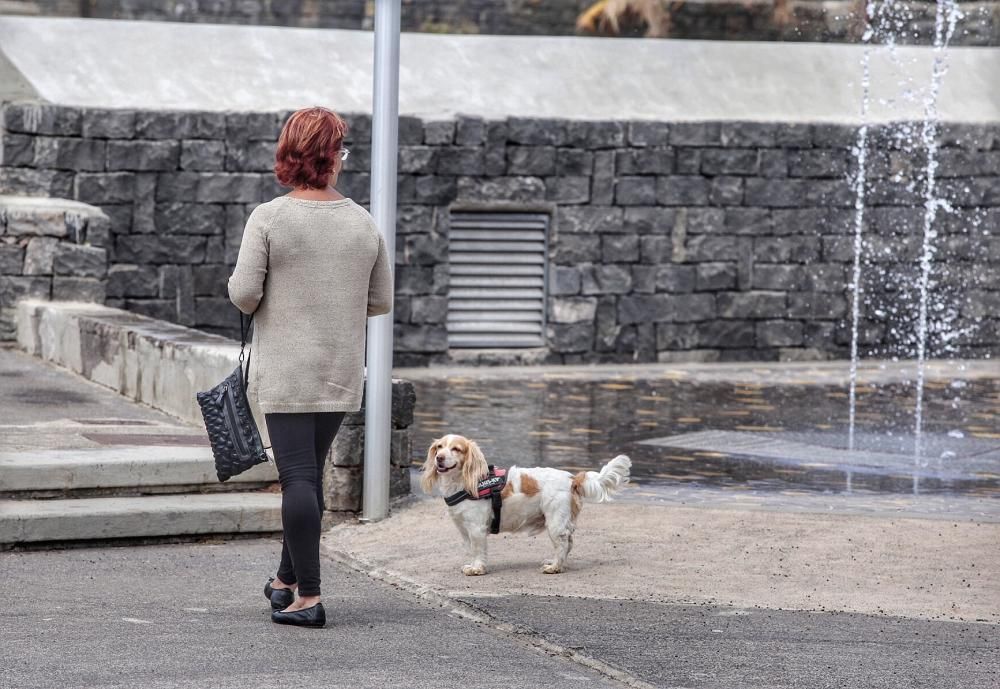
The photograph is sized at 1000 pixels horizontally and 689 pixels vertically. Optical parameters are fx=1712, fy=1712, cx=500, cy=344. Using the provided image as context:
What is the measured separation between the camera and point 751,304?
15.9 meters

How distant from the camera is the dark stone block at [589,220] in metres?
15.3

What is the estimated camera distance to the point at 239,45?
15461 millimetres

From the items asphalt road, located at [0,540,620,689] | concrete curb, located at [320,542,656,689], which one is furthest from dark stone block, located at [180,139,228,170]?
asphalt road, located at [0,540,620,689]

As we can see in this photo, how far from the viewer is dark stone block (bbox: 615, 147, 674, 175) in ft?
50.7

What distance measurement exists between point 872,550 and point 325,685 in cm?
306

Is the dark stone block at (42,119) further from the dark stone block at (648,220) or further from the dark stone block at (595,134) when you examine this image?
the dark stone block at (648,220)

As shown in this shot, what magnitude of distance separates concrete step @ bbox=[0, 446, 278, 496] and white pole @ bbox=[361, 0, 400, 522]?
1.88ft

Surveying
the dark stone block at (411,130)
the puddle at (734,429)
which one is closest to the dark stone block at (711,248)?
the puddle at (734,429)

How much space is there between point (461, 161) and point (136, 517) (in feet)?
26.8

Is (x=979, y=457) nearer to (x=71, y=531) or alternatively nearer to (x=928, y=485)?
(x=928, y=485)

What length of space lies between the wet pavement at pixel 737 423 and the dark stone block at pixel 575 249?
3.38 feet

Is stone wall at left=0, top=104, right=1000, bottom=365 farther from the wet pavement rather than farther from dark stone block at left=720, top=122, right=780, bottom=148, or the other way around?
the wet pavement

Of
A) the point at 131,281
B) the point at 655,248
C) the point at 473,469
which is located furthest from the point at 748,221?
the point at 473,469

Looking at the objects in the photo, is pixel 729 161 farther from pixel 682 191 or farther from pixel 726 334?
pixel 726 334
